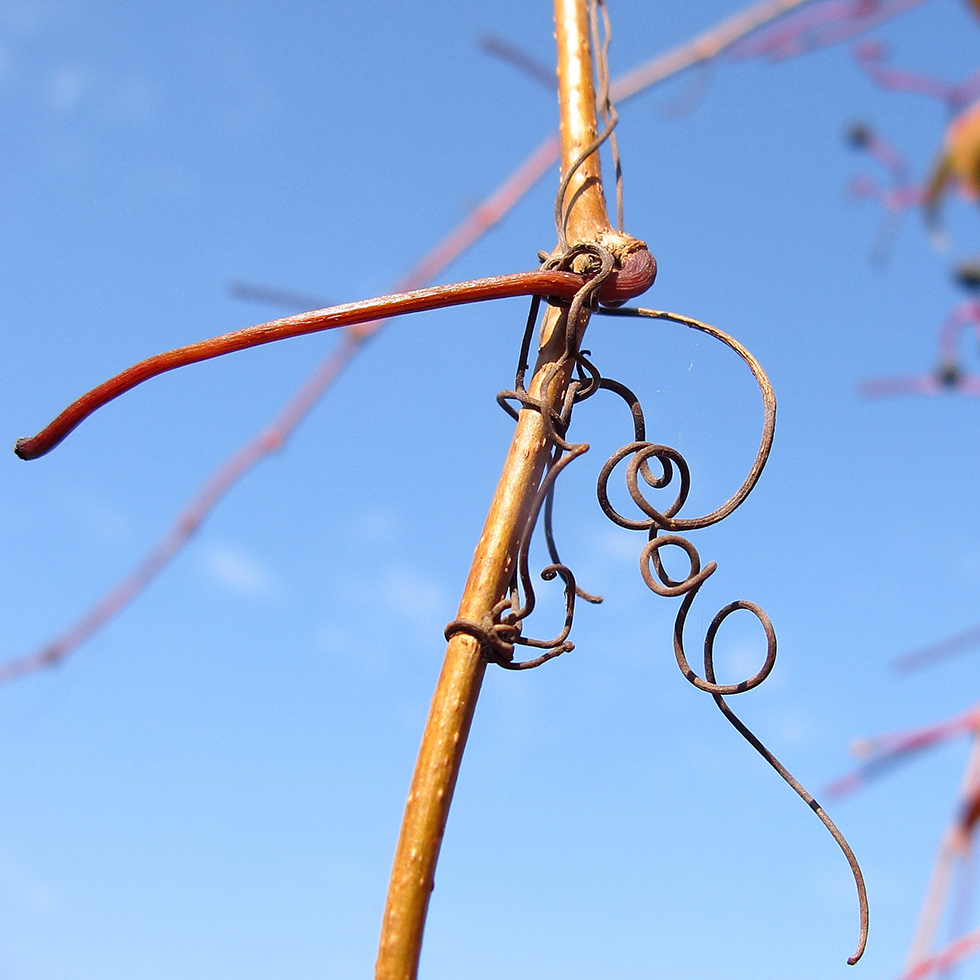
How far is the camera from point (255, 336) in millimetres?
→ 779

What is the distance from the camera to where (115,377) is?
0.79 metres

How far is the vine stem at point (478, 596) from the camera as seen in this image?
0.68 m

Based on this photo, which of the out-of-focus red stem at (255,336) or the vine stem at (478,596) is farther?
the out-of-focus red stem at (255,336)

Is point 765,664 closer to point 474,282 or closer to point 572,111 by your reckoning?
point 474,282

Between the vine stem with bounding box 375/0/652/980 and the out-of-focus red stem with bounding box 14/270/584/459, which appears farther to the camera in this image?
the out-of-focus red stem with bounding box 14/270/584/459

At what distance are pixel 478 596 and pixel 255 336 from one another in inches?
10.1

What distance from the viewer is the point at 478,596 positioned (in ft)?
2.50

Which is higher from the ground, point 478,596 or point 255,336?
point 255,336

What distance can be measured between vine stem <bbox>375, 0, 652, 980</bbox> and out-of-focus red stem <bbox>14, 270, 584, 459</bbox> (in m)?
0.11

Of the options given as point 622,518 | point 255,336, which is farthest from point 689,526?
point 255,336

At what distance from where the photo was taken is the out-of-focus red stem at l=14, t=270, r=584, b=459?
0.78m

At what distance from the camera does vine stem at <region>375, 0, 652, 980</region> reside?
0.68m

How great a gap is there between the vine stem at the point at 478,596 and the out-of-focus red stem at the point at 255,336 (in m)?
0.11

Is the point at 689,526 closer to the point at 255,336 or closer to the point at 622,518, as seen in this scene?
the point at 622,518
